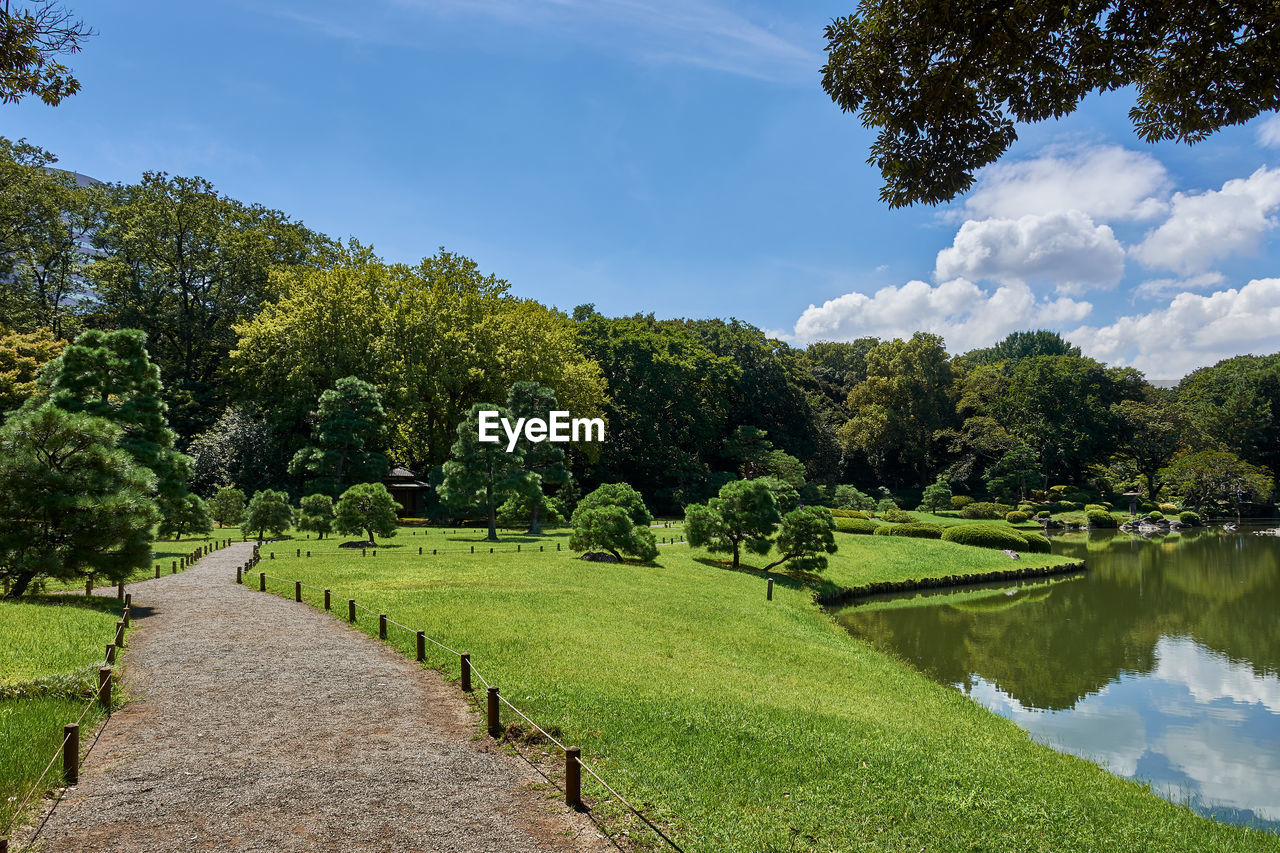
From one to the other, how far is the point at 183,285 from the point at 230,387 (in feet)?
26.4

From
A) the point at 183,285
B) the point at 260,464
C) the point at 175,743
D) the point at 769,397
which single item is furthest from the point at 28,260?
the point at 769,397

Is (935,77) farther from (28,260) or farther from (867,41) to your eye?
(28,260)

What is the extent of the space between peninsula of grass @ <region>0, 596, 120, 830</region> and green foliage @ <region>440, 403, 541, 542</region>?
771 inches

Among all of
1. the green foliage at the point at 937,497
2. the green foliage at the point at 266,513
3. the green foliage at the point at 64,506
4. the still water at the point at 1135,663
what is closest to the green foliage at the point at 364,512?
the green foliage at the point at 266,513

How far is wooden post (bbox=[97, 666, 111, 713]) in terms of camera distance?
944cm

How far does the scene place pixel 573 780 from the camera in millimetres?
7145

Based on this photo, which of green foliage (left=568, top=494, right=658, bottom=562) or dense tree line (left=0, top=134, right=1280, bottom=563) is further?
dense tree line (left=0, top=134, right=1280, bottom=563)

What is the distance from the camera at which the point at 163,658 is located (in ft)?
39.9

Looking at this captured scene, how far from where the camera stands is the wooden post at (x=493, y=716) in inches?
357

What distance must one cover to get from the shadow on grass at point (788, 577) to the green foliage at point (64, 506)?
20141mm

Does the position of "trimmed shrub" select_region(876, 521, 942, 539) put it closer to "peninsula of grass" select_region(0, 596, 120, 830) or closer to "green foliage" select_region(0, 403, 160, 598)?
"green foliage" select_region(0, 403, 160, 598)

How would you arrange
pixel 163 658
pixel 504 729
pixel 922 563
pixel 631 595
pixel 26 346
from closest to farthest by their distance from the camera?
pixel 504 729
pixel 163 658
pixel 631 595
pixel 922 563
pixel 26 346

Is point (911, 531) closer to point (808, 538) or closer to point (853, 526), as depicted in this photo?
point (853, 526)

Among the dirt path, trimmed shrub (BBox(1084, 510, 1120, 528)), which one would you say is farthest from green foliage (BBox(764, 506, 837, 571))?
trimmed shrub (BBox(1084, 510, 1120, 528))
